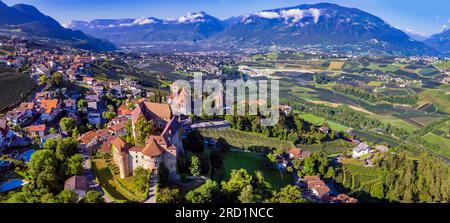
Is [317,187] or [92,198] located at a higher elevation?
[92,198]

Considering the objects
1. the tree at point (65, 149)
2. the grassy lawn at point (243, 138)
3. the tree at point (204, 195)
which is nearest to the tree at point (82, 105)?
the grassy lawn at point (243, 138)

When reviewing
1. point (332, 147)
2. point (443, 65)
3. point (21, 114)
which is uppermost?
point (443, 65)

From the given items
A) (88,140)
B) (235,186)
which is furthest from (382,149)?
(88,140)

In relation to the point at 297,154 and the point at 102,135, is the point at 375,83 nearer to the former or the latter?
the point at 297,154

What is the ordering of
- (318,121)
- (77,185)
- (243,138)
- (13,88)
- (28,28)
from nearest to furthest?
(77,185) < (243,138) < (13,88) < (318,121) < (28,28)

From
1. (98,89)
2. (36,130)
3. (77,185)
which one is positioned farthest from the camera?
(98,89)
